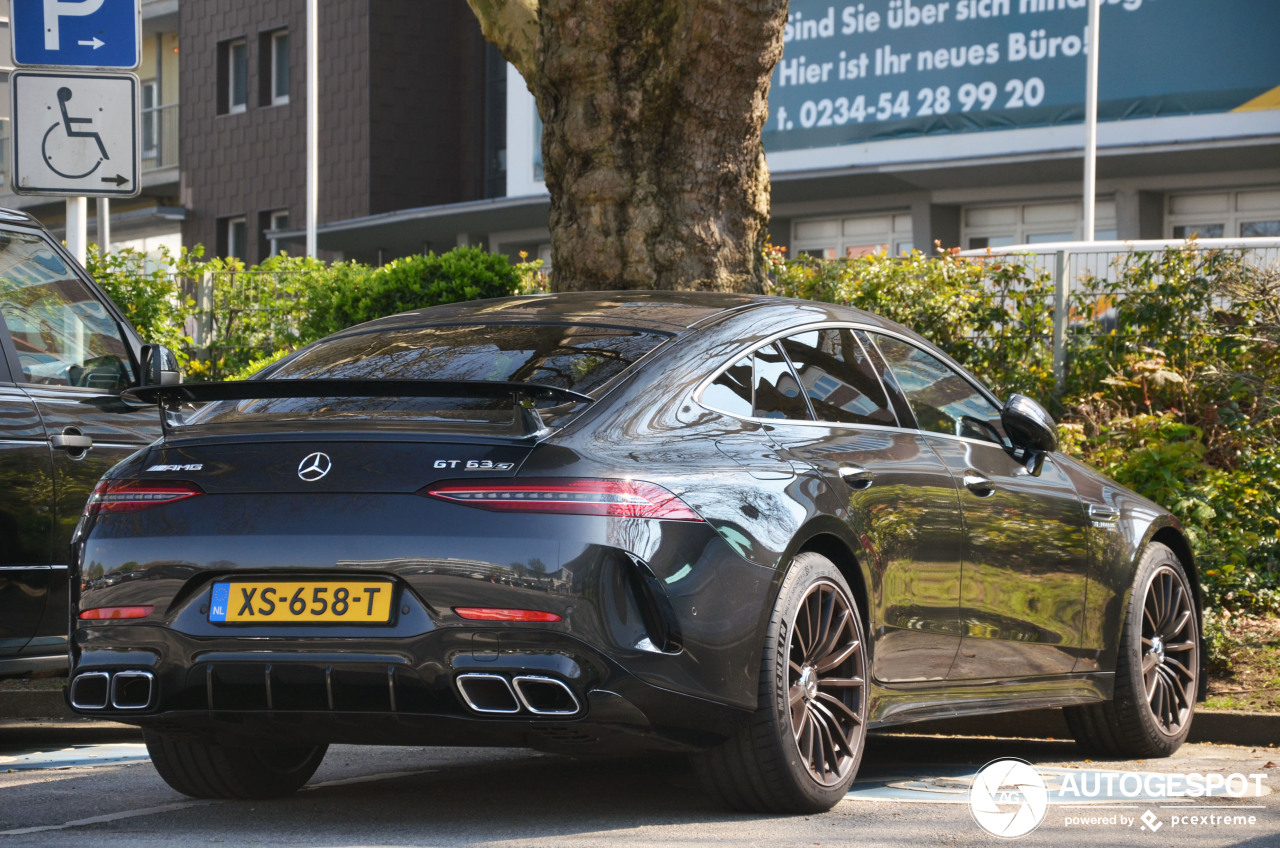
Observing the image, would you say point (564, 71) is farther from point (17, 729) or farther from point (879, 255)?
point (879, 255)

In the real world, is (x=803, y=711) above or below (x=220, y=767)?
above

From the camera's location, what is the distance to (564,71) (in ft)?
30.0

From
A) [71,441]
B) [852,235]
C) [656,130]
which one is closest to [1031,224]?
[852,235]

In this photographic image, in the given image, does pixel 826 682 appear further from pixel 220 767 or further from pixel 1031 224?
pixel 1031 224

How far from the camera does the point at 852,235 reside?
27.1 metres

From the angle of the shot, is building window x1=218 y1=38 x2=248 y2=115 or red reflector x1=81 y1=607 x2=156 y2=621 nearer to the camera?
red reflector x1=81 y1=607 x2=156 y2=621

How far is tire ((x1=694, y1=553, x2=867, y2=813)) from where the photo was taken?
480 cm

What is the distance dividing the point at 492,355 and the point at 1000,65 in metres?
19.4

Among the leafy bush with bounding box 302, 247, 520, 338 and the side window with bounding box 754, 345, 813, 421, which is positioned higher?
the leafy bush with bounding box 302, 247, 520, 338

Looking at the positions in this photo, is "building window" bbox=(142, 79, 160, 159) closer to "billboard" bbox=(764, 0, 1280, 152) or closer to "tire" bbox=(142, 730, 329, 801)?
"billboard" bbox=(764, 0, 1280, 152)

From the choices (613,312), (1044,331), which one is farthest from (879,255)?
(613,312)

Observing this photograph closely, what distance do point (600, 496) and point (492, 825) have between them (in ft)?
3.45

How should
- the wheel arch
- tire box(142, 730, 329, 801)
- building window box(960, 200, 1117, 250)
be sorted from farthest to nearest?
building window box(960, 200, 1117, 250)
tire box(142, 730, 329, 801)
the wheel arch

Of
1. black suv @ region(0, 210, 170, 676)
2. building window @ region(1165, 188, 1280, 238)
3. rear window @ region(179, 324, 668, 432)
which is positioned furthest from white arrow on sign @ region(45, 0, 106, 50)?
building window @ region(1165, 188, 1280, 238)
